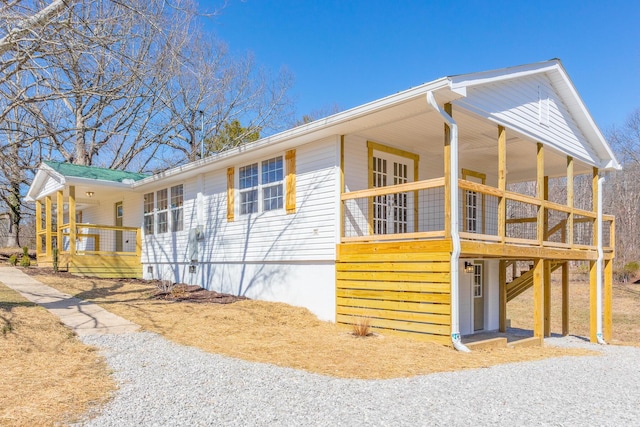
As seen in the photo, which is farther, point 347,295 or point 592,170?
point 592,170

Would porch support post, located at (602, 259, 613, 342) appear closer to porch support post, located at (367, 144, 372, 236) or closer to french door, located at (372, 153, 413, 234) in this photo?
french door, located at (372, 153, 413, 234)

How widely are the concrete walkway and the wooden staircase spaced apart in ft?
28.3

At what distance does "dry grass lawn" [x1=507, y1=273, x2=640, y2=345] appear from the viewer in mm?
15345

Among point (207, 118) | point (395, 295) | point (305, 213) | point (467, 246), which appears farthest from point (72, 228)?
point (207, 118)

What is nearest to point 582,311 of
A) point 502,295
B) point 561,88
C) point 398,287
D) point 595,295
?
point 595,295

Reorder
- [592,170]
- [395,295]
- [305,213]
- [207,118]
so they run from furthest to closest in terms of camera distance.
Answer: [207,118]
[592,170]
[305,213]
[395,295]

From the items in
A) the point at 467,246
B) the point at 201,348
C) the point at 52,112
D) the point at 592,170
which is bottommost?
the point at 201,348

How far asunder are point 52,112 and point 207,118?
757 centimetres

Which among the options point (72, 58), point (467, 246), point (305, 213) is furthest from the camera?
point (305, 213)

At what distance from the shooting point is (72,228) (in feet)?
48.0

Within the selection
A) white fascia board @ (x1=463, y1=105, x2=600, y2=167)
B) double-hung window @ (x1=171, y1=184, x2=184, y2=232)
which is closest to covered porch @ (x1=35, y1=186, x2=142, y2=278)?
double-hung window @ (x1=171, y1=184, x2=184, y2=232)

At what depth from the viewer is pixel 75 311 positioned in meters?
9.07

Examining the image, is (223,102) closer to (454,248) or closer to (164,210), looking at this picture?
(164,210)

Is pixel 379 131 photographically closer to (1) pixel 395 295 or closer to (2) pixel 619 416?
(1) pixel 395 295
